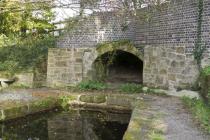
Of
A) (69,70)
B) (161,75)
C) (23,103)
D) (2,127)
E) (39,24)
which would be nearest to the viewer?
(2,127)

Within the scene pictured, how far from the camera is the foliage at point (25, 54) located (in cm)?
1309

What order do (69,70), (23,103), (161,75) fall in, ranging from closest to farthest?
(23,103), (161,75), (69,70)

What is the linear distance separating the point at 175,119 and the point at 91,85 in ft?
17.4

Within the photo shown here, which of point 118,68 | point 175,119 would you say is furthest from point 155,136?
point 118,68

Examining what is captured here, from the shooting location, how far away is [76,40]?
13148 millimetres

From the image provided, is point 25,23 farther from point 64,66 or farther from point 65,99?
point 65,99

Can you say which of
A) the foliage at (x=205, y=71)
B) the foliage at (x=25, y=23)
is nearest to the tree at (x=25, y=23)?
the foliage at (x=25, y=23)

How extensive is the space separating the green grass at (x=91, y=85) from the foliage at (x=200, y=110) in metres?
3.22

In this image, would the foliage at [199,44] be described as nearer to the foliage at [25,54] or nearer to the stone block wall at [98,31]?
the stone block wall at [98,31]

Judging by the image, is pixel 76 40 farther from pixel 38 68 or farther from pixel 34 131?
pixel 34 131

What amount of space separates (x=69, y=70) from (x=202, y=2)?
5237 millimetres

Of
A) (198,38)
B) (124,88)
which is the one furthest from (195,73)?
(124,88)

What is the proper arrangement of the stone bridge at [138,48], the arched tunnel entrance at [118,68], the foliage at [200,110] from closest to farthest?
1. the foliage at [200,110]
2. the stone bridge at [138,48]
3. the arched tunnel entrance at [118,68]

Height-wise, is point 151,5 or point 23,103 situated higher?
point 151,5
